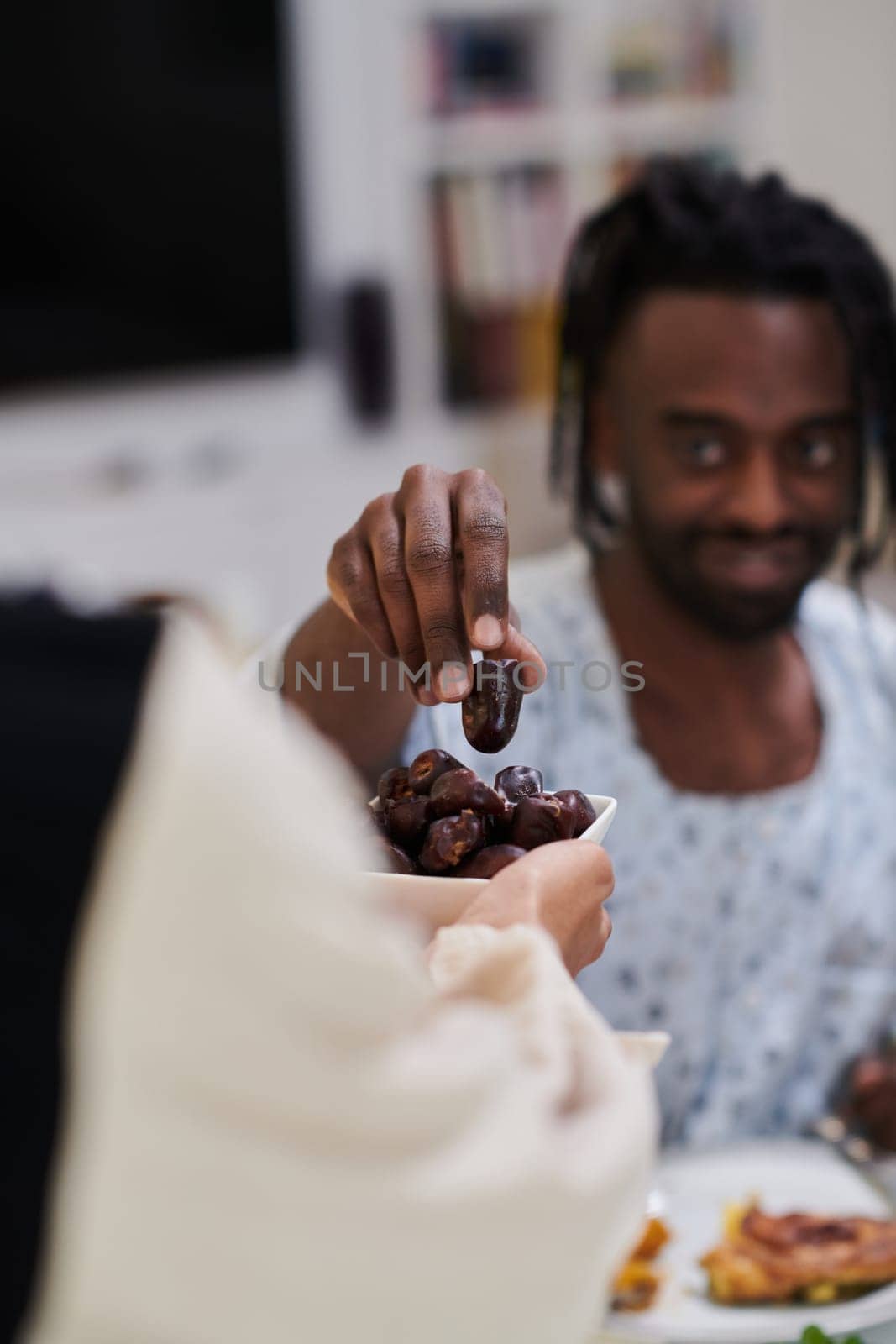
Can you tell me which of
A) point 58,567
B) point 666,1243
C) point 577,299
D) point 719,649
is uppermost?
point 577,299

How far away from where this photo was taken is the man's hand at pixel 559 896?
1.38ft

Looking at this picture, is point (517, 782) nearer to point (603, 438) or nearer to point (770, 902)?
point (770, 902)

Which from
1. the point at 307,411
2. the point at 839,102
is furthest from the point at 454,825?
the point at 839,102

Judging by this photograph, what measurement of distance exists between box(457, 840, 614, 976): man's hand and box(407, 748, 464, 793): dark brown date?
58 millimetres

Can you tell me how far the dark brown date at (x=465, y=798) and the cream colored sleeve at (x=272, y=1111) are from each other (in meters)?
0.14

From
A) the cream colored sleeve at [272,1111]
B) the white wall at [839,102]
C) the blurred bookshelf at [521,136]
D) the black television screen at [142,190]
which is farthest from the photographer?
the white wall at [839,102]

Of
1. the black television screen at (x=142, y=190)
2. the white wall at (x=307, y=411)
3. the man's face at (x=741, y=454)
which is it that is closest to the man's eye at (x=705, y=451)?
the man's face at (x=741, y=454)

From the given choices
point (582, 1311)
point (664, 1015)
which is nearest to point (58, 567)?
point (664, 1015)

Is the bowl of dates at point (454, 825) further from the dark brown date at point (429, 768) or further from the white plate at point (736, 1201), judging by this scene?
the white plate at point (736, 1201)

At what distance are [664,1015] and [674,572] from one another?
0.30m

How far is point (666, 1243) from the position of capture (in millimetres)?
724

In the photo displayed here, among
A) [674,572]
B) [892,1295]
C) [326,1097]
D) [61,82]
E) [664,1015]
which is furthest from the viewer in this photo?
[61,82]

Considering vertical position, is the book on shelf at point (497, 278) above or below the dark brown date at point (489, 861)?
below

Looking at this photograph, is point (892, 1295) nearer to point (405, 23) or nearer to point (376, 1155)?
point (376, 1155)
